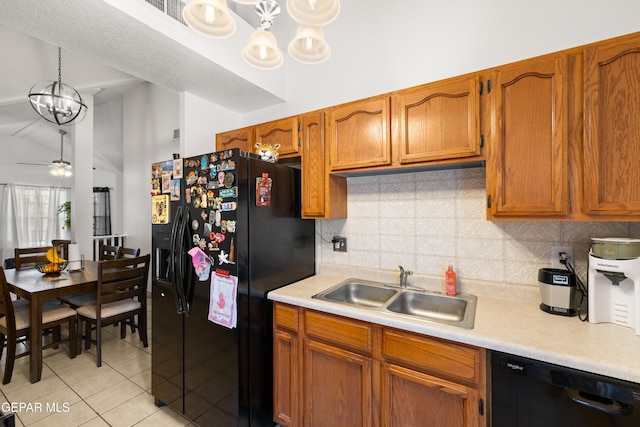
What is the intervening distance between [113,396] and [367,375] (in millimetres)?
2020

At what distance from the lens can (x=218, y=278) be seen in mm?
1682

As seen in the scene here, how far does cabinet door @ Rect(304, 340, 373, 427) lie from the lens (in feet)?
4.72

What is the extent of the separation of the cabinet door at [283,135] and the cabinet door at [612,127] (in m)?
1.60

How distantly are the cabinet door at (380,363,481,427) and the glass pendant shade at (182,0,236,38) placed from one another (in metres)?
1.71

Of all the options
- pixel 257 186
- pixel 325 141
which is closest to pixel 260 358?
pixel 257 186

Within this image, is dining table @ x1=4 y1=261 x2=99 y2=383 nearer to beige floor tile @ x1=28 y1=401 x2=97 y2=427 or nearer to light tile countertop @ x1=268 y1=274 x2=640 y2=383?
beige floor tile @ x1=28 y1=401 x2=97 y2=427

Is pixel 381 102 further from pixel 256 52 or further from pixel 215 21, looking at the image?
pixel 215 21

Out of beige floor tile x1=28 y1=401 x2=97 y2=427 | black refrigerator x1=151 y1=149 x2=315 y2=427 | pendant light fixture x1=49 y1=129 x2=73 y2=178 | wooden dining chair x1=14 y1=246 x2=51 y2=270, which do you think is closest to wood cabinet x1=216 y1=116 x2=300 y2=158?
black refrigerator x1=151 y1=149 x2=315 y2=427

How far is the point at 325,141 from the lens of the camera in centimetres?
193

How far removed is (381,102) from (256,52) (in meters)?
0.78

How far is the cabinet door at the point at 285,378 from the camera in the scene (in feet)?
5.48

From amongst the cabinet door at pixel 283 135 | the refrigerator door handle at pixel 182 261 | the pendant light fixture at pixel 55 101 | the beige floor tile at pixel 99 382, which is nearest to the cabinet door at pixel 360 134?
the cabinet door at pixel 283 135

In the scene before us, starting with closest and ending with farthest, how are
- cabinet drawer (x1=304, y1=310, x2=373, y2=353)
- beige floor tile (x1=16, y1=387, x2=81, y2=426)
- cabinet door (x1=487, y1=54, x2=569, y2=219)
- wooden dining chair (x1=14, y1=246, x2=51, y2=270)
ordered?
1. cabinet door (x1=487, y1=54, x2=569, y2=219)
2. cabinet drawer (x1=304, y1=310, x2=373, y2=353)
3. beige floor tile (x1=16, y1=387, x2=81, y2=426)
4. wooden dining chair (x1=14, y1=246, x2=51, y2=270)

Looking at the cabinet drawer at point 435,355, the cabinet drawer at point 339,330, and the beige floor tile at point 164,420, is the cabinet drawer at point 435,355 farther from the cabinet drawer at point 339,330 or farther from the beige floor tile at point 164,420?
the beige floor tile at point 164,420
